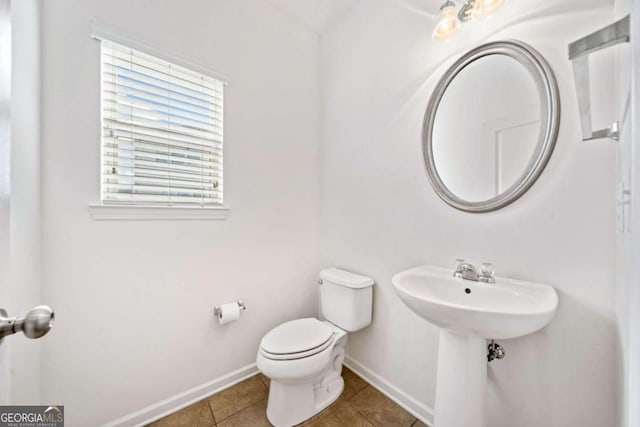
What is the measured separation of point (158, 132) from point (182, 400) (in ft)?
5.16

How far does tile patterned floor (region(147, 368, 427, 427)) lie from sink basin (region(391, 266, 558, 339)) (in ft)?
2.66

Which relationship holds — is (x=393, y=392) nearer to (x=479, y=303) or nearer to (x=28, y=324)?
(x=479, y=303)

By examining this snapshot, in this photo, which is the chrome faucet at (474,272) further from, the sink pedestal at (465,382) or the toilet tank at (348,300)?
the toilet tank at (348,300)

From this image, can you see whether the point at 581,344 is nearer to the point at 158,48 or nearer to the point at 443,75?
the point at 443,75

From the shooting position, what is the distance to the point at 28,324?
1.44ft

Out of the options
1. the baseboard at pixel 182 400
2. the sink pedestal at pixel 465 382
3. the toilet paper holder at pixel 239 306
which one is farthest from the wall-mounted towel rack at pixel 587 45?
the baseboard at pixel 182 400

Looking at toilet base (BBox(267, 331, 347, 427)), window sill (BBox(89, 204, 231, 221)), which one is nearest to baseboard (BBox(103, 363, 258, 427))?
toilet base (BBox(267, 331, 347, 427))

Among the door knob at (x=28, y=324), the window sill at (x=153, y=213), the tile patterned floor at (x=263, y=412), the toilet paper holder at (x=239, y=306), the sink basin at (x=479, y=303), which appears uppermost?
the window sill at (x=153, y=213)

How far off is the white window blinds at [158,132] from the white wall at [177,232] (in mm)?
62

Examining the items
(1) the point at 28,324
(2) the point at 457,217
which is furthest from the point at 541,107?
(1) the point at 28,324

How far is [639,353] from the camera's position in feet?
0.95

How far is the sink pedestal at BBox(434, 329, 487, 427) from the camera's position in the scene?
0.95 metres

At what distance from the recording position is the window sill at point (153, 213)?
1.19 meters

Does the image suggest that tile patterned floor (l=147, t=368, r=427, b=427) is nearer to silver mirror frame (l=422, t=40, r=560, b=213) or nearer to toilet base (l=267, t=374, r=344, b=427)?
toilet base (l=267, t=374, r=344, b=427)
